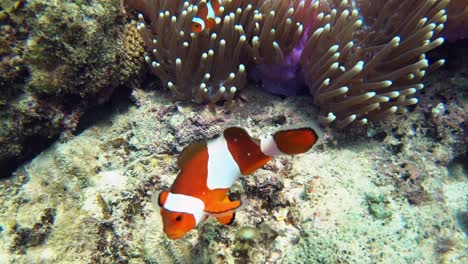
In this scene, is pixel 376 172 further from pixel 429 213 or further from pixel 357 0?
pixel 357 0

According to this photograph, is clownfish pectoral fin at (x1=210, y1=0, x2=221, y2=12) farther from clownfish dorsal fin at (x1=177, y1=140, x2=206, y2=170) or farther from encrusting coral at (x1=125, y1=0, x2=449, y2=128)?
clownfish dorsal fin at (x1=177, y1=140, x2=206, y2=170)

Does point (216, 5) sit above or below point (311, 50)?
above

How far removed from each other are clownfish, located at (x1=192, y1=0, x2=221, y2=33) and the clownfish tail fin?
1187 millimetres

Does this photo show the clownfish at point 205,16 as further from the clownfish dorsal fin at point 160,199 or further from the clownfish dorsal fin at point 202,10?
the clownfish dorsal fin at point 160,199

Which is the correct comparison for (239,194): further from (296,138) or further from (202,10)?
(202,10)

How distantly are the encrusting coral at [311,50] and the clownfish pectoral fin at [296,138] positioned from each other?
0.87 m

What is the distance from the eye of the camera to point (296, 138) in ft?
5.45

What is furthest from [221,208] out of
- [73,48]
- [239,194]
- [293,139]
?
[73,48]

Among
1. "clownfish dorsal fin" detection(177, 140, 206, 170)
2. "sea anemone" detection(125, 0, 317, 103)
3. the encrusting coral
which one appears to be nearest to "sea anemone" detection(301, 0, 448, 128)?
the encrusting coral

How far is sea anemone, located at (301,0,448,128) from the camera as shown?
7.94 ft

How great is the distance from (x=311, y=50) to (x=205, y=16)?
86 cm

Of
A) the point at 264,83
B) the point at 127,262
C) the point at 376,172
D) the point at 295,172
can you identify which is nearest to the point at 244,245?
the point at 295,172

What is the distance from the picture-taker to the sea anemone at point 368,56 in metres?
2.42

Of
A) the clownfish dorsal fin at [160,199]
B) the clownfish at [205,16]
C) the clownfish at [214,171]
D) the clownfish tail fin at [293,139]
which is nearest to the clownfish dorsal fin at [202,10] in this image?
the clownfish at [205,16]
